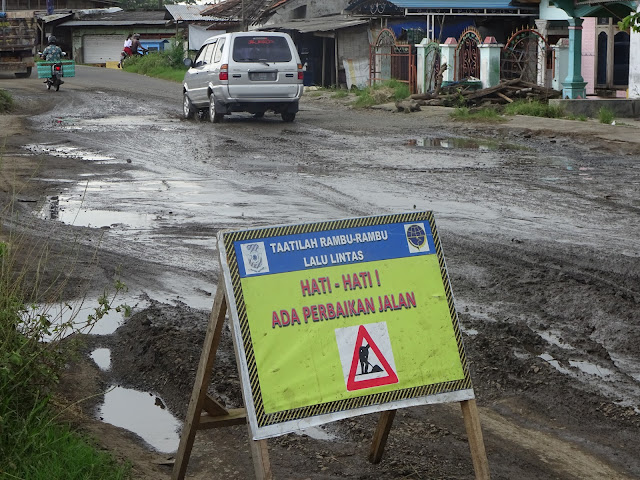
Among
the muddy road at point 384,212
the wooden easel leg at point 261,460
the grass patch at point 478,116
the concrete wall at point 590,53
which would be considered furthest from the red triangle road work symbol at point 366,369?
the concrete wall at point 590,53

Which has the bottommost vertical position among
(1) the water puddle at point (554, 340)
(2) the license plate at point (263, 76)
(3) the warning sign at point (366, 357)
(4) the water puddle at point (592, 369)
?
(4) the water puddle at point (592, 369)

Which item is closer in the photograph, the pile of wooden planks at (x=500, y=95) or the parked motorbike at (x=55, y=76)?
the pile of wooden planks at (x=500, y=95)

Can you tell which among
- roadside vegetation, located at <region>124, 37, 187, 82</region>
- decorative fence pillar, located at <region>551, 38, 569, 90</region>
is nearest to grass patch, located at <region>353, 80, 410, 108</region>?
decorative fence pillar, located at <region>551, 38, 569, 90</region>

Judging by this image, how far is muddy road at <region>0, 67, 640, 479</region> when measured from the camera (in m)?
4.95

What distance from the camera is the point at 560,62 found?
27.3 metres

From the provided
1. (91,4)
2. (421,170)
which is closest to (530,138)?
(421,170)

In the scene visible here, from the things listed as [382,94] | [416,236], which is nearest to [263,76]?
[382,94]

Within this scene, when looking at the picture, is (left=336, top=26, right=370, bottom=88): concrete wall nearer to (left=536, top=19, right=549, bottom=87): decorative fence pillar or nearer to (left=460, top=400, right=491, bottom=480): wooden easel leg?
(left=536, top=19, right=549, bottom=87): decorative fence pillar

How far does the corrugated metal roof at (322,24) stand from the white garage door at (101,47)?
22220 millimetres

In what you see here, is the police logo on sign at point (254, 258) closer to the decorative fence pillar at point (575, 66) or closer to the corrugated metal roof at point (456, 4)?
the decorative fence pillar at point (575, 66)

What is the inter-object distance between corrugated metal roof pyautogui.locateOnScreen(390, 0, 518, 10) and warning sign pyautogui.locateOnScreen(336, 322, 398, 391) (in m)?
26.9

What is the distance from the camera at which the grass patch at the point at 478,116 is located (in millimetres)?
21844

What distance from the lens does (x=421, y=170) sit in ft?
46.3

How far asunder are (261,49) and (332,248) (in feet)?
57.3
